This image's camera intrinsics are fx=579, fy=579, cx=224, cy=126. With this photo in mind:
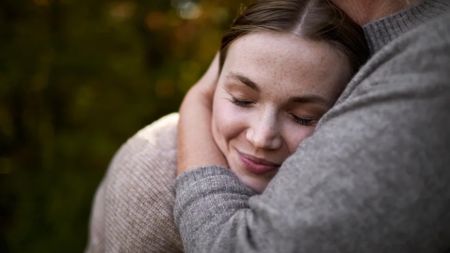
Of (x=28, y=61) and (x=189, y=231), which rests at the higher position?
(x=189, y=231)

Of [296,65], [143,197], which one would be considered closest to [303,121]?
[296,65]

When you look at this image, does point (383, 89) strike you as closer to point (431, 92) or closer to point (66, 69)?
point (431, 92)

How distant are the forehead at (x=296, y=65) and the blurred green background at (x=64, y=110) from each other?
185 cm

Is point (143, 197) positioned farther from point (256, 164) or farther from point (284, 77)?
point (284, 77)

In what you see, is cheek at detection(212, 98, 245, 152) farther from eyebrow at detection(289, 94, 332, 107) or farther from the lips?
eyebrow at detection(289, 94, 332, 107)

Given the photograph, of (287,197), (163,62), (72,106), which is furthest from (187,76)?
(287,197)

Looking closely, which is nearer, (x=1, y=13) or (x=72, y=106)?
(x=1, y=13)

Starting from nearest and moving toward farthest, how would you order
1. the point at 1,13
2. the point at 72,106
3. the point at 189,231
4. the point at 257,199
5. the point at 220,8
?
the point at 257,199 < the point at 189,231 < the point at 1,13 < the point at 72,106 < the point at 220,8

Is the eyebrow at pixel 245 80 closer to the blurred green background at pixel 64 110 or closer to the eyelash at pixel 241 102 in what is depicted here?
the eyelash at pixel 241 102

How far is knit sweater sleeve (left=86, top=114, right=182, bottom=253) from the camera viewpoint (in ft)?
6.23

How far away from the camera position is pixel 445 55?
133cm

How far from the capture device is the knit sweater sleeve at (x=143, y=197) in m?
1.90

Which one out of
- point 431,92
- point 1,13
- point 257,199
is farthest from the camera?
point 1,13

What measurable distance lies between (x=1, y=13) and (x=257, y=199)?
239 cm
